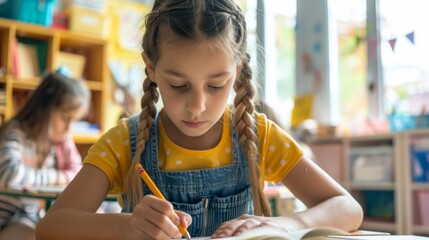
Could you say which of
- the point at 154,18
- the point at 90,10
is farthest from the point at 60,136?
the point at 154,18

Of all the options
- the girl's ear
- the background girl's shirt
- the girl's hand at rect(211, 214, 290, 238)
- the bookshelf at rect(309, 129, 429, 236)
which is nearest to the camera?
the girl's hand at rect(211, 214, 290, 238)

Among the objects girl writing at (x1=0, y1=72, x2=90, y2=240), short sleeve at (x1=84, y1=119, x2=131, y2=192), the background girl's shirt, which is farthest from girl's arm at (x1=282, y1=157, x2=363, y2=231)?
the background girl's shirt

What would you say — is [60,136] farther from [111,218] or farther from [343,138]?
[111,218]

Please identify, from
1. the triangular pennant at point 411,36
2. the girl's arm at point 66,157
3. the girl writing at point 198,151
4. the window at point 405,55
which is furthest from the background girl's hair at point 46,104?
the triangular pennant at point 411,36

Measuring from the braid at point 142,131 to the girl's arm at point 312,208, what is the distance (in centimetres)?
28

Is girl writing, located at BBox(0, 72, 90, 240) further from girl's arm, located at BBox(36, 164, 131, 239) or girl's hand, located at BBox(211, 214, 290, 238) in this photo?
girl's hand, located at BBox(211, 214, 290, 238)

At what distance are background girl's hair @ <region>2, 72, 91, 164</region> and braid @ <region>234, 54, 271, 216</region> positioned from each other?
5.96ft

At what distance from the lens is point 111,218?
0.79 m

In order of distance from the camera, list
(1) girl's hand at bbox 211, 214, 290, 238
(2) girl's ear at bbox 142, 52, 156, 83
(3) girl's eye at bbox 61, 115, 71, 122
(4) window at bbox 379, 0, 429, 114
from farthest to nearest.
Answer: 1. (4) window at bbox 379, 0, 429, 114
2. (3) girl's eye at bbox 61, 115, 71, 122
3. (2) girl's ear at bbox 142, 52, 156, 83
4. (1) girl's hand at bbox 211, 214, 290, 238

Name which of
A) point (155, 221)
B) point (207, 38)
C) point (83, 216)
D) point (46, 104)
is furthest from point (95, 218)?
point (46, 104)

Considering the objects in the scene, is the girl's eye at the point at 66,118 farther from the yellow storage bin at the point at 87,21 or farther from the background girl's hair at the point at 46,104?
the yellow storage bin at the point at 87,21

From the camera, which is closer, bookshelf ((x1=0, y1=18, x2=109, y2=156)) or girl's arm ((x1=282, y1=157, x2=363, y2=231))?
girl's arm ((x1=282, y1=157, x2=363, y2=231))

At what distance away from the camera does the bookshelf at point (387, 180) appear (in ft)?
10.0

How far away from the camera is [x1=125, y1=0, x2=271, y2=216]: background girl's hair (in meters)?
0.93
